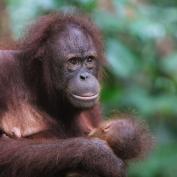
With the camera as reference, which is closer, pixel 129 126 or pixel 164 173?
pixel 129 126

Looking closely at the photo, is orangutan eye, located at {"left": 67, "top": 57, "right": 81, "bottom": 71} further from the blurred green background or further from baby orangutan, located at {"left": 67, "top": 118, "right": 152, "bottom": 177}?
the blurred green background

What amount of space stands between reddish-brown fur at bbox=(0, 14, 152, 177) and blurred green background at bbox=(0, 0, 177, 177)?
478 mm

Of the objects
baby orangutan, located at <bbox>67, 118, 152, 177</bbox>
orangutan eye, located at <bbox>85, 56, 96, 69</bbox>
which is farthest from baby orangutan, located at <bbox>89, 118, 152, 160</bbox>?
orangutan eye, located at <bbox>85, 56, 96, 69</bbox>

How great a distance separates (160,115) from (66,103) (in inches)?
92.4

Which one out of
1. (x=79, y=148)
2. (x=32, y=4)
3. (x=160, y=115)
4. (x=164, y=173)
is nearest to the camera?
(x=79, y=148)

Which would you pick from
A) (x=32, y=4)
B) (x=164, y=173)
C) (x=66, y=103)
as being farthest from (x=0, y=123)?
(x=164, y=173)

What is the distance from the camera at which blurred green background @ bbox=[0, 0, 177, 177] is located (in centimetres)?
599

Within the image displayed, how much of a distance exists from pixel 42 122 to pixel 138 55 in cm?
181

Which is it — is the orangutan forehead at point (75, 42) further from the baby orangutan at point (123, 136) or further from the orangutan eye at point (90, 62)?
the baby orangutan at point (123, 136)

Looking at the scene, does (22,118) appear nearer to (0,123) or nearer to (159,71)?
(0,123)

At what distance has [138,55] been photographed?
6.44m

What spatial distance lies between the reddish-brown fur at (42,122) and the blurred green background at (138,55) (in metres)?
0.48

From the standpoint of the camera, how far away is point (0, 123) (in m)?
4.62

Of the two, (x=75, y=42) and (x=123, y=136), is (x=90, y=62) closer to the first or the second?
(x=75, y=42)
